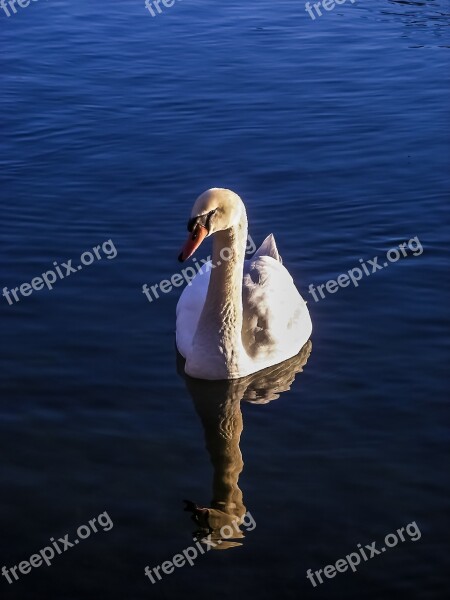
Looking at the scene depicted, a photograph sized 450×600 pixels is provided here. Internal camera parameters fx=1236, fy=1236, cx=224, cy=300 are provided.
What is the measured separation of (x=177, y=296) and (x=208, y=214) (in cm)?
222

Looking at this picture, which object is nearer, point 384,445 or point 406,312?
point 384,445

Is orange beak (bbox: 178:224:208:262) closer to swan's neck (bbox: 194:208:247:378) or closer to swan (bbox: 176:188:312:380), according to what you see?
swan (bbox: 176:188:312:380)

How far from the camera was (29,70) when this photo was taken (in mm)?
18250

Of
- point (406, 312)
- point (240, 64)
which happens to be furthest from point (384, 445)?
point (240, 64)

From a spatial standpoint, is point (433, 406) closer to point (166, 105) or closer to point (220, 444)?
point (220, 444)

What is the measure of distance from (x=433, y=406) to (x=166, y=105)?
868 centimetres

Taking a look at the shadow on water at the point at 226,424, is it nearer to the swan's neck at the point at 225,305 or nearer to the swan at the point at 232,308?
the swan at the point at 232,308

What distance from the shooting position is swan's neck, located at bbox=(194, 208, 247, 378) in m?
9.38

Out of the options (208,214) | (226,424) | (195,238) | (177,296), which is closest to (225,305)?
(195,238)

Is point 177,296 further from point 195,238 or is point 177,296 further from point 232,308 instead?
point 195,238

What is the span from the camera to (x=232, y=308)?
374 inches

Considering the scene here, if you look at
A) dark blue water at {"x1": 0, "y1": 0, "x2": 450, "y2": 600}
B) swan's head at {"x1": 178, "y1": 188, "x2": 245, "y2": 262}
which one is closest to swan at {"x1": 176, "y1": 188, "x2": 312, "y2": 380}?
swan's head at {"x1": 178, "y1": 188, "x2": 245, "y2": 262}

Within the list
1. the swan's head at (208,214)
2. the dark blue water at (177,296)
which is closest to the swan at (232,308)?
the swan's head at (208,214)

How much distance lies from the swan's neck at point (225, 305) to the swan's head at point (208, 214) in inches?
8.4
